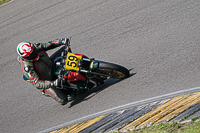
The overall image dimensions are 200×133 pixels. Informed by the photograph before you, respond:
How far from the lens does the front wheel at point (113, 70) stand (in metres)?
7.98

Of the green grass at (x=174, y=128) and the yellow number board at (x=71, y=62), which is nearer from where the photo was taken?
the green grass at (x=174, y=128)

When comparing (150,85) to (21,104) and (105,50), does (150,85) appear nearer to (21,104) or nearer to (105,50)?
(105,50)

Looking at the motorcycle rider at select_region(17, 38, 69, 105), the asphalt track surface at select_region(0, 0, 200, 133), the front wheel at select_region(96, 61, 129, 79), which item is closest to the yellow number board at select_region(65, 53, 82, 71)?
the motorcycle rider at select_region(17, 38, 69, 105)

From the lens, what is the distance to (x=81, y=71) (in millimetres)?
7973

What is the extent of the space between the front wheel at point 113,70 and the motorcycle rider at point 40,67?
1041mm

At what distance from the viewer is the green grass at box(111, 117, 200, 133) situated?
18.2 feet

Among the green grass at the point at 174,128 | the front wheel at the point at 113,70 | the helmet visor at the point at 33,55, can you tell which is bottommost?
the green grass at the point at 174,128

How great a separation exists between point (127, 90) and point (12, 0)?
9078 millimetres

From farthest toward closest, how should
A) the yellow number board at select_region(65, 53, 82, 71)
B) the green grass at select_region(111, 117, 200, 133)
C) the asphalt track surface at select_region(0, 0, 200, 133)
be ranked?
the asphalt track surface at select_region(0, 0, 200, 133) < the yellow number board at select_region(65, 53, 82, 71) < the green grass at select_region(111, 117, 200, 133)

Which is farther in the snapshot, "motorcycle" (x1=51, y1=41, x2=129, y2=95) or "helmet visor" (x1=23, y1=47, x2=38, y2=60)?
"helmet visor" (x1=23, y1=47, x2=38, y2=60)

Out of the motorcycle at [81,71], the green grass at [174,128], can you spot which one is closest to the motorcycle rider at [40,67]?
the motorcycle at [81,71]

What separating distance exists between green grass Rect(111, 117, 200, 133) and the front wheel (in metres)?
2.04

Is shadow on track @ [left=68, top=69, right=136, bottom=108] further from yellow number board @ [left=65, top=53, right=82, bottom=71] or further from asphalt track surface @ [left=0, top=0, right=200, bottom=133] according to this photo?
yellow number board @ [left=65, top=53, right=82, bottom=71]

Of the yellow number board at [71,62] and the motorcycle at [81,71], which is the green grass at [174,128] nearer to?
the motorcycle at [81,71]
